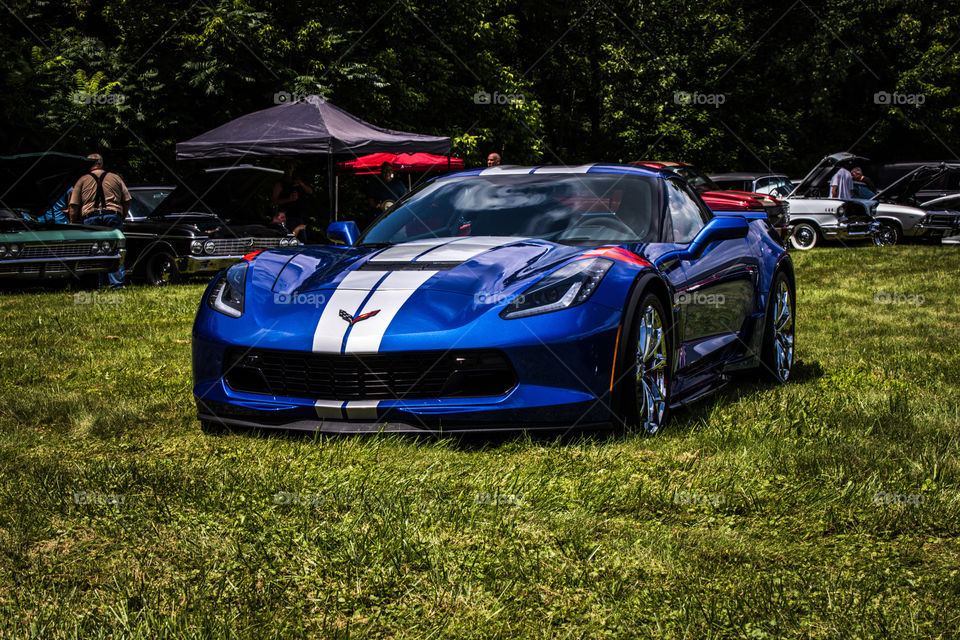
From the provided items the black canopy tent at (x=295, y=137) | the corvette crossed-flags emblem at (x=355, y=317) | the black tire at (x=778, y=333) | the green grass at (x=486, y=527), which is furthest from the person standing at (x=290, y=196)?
the corvette crossed-flags emblem at (x=355, y=317)

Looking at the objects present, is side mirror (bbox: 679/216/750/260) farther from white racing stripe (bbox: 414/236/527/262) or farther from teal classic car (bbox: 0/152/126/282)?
teal classic car (bbox: 0/152/126/282)

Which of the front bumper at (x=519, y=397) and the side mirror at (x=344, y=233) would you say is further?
the side mirror at (x=344, y=233)

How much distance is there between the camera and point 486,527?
317cm

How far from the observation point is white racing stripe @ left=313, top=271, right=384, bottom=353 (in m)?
4.18

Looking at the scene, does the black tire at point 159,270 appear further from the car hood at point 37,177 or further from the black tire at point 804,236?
the black tire at point 804,236

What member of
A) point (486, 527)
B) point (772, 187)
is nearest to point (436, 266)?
point (486, 527)

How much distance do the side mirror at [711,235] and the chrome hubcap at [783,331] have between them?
129 cm

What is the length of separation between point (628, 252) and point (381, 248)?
130 centimetres

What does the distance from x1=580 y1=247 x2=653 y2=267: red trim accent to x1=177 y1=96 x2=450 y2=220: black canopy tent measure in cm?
1093

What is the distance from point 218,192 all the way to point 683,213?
989 centimetres

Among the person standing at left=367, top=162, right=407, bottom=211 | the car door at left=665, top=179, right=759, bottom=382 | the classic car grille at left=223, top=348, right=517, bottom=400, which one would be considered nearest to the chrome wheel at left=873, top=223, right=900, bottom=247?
the person standing at left=367, top=162, right=407, bottom=211

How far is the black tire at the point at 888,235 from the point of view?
2181 centimetres

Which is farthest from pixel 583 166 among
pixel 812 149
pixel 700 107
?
pixel 812 149

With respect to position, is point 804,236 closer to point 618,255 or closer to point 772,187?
point 772,187
